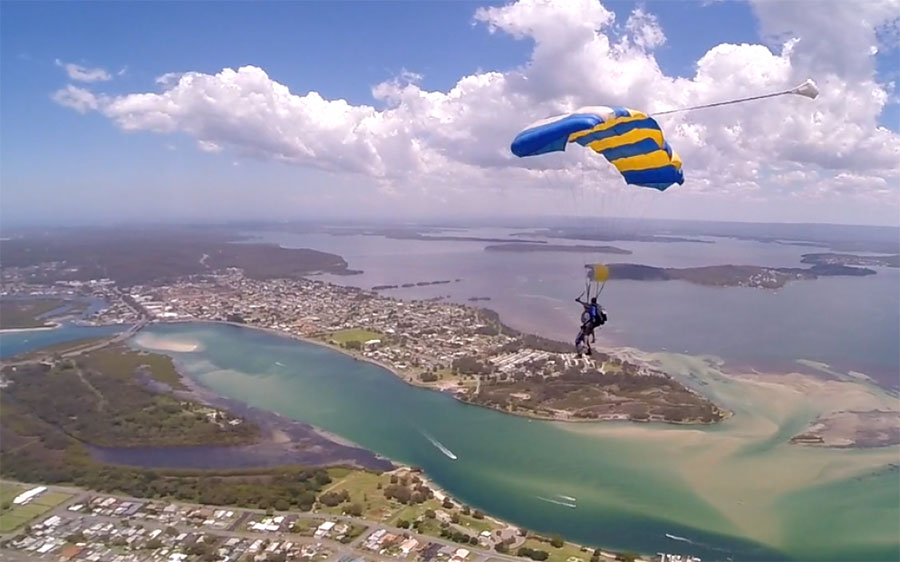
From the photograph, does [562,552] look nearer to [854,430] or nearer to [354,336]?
[854,430]

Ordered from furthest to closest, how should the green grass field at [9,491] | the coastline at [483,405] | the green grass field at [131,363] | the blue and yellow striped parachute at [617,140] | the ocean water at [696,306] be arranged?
the ocean water at [696,306]
the green grass field at [131,363]
the coastline at [483,405]
the green grass field at [9,491]
the blue and yellow striped parachute at [617,140]

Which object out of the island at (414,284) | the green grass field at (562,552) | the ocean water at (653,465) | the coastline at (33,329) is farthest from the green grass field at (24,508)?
the island at (414,284)

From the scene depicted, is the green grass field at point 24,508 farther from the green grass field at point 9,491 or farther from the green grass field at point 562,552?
the green grass field at point 562,552

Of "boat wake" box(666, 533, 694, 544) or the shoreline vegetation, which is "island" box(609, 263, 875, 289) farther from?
"boat wake" box(666, 533, 694, 544)

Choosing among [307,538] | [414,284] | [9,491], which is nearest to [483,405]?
[307,538]

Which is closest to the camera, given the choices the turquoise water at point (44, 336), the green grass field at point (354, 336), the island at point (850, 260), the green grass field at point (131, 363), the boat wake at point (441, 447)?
the boat wake at point (441, 447)
